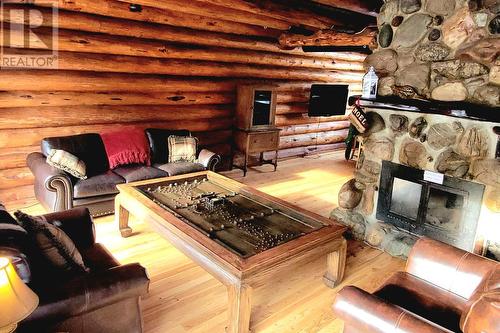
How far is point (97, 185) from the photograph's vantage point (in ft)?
12.2

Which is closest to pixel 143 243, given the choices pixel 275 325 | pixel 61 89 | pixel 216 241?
pixel 216 241

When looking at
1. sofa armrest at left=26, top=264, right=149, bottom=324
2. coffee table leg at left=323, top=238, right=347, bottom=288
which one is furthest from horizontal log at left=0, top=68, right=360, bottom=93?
coffee table leg at left=323, top=238, right=347, bottom=288

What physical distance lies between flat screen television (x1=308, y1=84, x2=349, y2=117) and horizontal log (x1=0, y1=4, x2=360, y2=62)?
1138 mm

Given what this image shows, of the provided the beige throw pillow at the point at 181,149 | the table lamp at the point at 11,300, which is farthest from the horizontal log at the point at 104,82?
the table lamp at the point at 11,300

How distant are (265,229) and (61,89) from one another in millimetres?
3132

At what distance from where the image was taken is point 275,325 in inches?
94.9

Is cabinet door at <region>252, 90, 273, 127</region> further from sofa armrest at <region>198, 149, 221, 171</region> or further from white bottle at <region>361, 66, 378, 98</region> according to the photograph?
white bottle at <region>361, 66, 378, 98</region>

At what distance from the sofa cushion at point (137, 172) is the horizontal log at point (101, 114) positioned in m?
0.86

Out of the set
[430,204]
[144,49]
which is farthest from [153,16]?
A: [430,204]

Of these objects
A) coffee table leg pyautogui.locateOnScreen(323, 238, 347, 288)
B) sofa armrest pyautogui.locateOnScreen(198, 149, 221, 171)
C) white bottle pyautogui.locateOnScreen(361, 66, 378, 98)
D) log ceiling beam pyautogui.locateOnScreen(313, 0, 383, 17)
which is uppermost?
log ceiling beam pyautogui.locateOnScreen(313, 0, 383, 17)

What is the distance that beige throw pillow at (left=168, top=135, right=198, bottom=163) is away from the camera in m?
4.62

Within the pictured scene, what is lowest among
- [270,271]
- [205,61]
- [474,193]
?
[270,271]

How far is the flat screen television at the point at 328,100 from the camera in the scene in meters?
7.07

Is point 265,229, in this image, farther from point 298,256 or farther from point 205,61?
point 205,61
